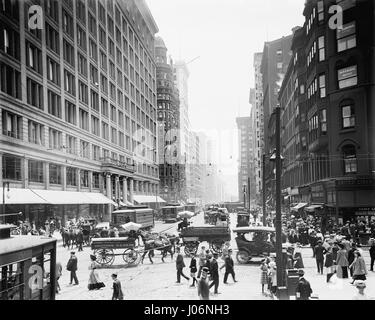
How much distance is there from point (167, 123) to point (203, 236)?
9267 centimetres

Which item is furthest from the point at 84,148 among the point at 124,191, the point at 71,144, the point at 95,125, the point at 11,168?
the point at 124,191

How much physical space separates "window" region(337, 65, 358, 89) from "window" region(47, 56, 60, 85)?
26930 millimetres

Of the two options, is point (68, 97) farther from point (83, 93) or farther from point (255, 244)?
point (255, 244)

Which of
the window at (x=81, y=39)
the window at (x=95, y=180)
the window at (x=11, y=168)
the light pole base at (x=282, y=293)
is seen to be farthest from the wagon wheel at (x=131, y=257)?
the window at (x=95, y=180)

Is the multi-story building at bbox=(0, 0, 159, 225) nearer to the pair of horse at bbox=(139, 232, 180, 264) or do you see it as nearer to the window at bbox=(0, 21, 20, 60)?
the window at bbox=(0, 21, 20, 60)

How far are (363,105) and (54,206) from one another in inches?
1230

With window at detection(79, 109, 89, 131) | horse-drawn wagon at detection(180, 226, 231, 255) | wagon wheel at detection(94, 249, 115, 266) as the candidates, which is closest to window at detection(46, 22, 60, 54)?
window at detection(79, 109, 89, 131)

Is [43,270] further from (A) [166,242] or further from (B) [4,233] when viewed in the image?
(A) [166,242]

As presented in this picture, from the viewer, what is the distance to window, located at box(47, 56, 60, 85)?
41.5 m

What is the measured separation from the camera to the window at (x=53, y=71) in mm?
41456

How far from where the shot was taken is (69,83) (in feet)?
145

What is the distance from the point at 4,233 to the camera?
9953mm

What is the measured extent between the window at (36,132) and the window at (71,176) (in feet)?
19.7

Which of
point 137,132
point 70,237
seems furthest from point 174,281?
point 137,132
